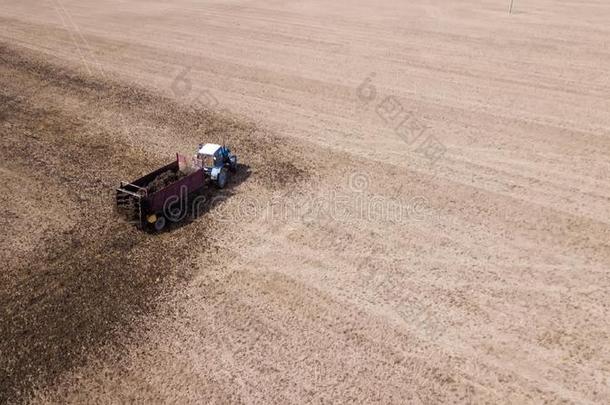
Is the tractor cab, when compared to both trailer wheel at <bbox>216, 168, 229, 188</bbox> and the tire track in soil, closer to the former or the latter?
trailer wheel at <bbox>216, 168, 229, 188</bbox>

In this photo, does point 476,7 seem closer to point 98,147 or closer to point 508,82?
point 508,82

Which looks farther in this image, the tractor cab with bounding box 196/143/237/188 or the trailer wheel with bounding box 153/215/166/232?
the tractor cab with bounding box 196/143/237/188

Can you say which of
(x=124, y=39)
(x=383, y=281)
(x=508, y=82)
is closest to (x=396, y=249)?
(x=383, y=281)

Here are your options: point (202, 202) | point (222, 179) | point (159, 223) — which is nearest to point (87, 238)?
point (159, 223)

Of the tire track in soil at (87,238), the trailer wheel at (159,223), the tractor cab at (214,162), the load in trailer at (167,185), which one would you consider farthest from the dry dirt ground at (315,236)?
the tractor cab at (214,162)

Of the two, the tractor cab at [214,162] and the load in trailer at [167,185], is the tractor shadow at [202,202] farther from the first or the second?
the tractor cab at [214,162]

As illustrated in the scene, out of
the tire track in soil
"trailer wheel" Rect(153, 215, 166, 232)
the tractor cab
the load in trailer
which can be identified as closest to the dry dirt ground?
the tire track in soil
